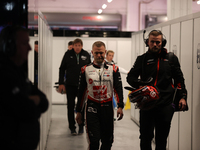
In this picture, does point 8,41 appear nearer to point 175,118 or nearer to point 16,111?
point 16,111

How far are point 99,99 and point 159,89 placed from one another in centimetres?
68

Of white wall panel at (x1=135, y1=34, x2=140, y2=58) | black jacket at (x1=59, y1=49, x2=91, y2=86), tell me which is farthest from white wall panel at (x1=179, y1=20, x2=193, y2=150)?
white wall panel at (x1=135, y1=34, x2=140, y2=58)

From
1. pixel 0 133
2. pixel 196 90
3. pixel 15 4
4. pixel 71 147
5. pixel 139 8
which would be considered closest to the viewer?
pixel 0 133

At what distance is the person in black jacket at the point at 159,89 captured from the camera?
9.70 ft

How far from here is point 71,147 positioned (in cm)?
466

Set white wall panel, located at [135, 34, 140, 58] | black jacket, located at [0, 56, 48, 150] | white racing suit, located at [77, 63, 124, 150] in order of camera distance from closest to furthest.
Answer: black jacket, located at [0, 56, 48, 150] → white racing suit, located at [77, 63, 124, 150] → white wall panel, located at [135, 34, 140, 58]

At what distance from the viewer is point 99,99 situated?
318 cm

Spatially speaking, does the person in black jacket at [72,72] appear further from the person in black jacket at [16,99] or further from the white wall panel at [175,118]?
the person in black jacket at [16,99]

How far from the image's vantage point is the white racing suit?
3.12m

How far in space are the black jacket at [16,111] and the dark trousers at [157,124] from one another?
178 cm

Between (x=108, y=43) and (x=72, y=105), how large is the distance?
181 inches

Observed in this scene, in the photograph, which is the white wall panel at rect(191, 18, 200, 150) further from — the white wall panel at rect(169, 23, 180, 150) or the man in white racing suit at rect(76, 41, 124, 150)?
the man in white racing suit at rect(76, 41, 124, 150)

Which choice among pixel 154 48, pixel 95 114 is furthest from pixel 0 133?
pixel 154 48

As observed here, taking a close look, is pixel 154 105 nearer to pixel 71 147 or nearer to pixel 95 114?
pixel 95 114
